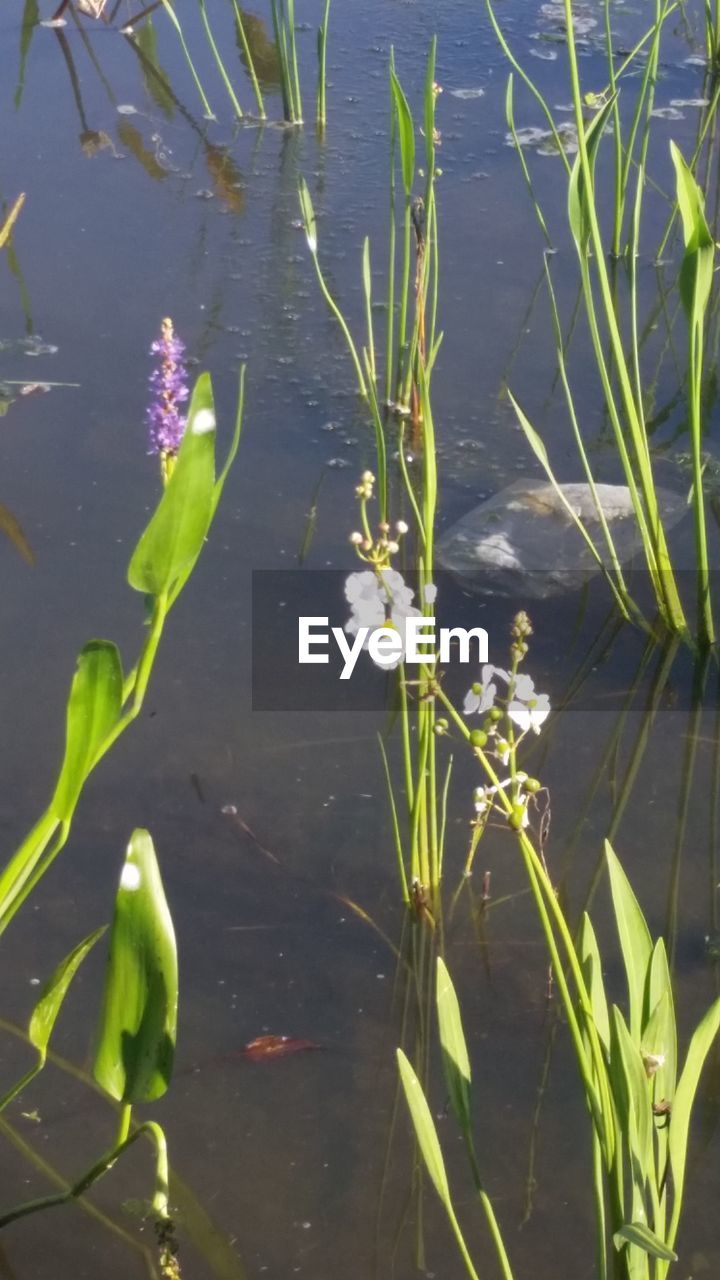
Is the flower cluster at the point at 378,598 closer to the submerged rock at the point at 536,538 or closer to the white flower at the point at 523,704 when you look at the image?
the white flower at the point at 523,704

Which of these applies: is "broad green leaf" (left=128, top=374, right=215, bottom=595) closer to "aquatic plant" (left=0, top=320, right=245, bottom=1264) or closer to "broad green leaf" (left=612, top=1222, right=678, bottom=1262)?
"aquatic plant" (left=0, top=320, right=245, bottom=1264)

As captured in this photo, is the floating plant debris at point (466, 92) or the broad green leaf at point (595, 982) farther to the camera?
the floating plant debris at point (466, 92)

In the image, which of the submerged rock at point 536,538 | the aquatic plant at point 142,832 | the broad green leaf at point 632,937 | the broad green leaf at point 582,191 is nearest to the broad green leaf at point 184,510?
Answer: the aquatic plant at point 142,832

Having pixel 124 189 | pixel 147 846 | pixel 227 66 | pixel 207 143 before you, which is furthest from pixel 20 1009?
pixel 227 66

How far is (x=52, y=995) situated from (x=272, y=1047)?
0.39 m

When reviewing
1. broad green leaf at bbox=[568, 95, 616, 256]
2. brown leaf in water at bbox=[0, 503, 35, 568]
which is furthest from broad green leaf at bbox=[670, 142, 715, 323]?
brown leaf in water at bbox=[0, 503, 35, 568]

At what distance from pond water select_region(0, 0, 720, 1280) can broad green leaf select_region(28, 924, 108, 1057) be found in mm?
270

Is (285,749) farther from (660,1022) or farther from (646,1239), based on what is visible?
(646,1239)

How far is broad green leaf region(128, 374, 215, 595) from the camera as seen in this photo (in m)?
0.89

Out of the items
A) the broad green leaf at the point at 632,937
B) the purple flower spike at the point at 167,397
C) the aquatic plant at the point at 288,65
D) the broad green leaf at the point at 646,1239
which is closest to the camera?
the broad green leaf at the point at 646,1239

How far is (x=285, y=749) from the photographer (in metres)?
1.70

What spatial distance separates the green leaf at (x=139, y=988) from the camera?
944 mm

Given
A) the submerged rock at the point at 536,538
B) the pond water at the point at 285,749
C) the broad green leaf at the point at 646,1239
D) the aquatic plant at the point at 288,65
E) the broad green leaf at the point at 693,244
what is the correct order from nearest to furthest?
1. the broad green leaf at the point at 646,1239
2. the pond water at the point at 285,749
3. the broad green leaf at the point at 693,244
4. the submerged rock at the point at 536,538
5. the aquatic plant at the point at 288,65

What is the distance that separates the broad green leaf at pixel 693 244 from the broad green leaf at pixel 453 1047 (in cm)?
76
